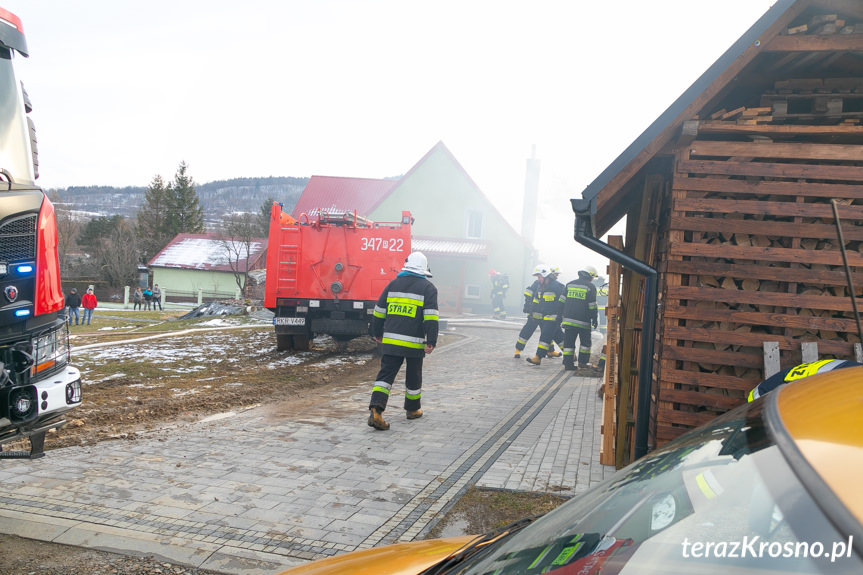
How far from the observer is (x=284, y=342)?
44.6 ft

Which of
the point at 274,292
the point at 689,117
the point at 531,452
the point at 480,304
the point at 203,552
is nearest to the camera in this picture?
the point at 203,552

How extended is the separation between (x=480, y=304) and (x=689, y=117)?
29317mm

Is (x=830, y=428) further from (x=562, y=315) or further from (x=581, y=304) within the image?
(x=562, y=315)

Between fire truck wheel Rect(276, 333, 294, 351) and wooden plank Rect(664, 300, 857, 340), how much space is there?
9908 mm

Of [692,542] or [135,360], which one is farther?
[135,360]

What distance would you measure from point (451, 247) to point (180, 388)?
24.7 meters

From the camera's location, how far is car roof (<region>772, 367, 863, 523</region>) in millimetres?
995

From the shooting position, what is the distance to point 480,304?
33.9 metres

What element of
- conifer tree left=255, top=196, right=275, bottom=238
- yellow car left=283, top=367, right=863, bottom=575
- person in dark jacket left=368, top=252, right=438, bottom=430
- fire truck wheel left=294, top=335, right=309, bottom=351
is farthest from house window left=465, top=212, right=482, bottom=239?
yellow car left=283, top=367, right=863, bottom=575

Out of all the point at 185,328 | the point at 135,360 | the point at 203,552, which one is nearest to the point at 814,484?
the point at 203,552

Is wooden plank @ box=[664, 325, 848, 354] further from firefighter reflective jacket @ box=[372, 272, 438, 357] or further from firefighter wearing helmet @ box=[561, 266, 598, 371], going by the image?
firefighter wearing helmet @ box=[561, 266, 598, 371]

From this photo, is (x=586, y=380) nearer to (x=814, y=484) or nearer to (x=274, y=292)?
(x=274, y=292)

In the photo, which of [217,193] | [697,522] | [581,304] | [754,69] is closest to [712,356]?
[754,69]

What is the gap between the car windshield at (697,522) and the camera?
3.39 feet
